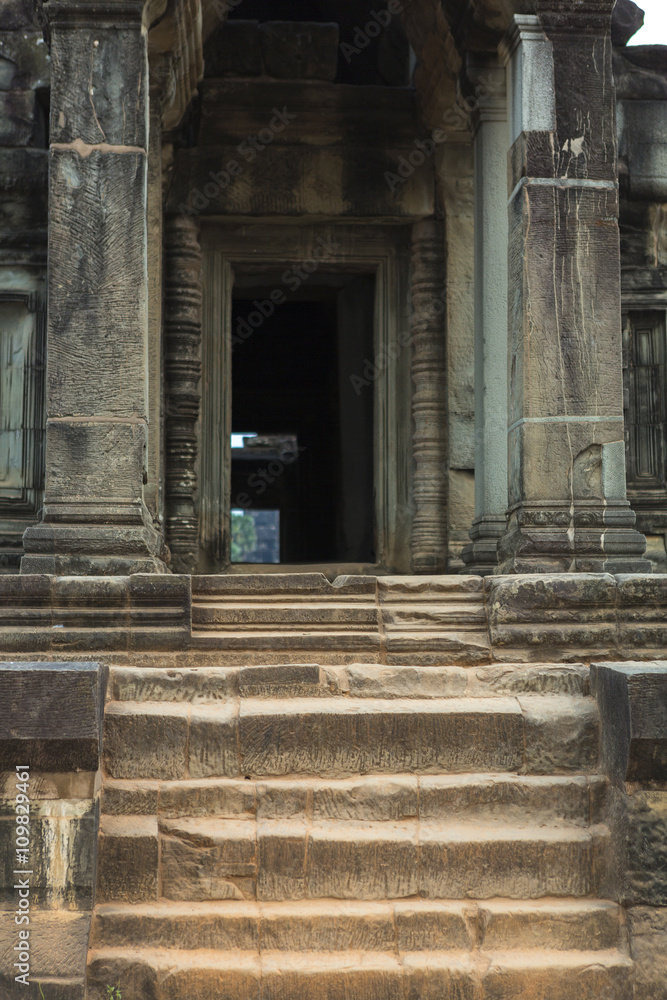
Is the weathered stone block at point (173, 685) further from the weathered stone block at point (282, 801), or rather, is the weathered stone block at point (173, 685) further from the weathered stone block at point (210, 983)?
the weathered stone block at point (210, 983)

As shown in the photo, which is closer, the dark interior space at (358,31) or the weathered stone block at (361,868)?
the weathered stone block at (361,868)

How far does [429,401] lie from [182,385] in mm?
1857

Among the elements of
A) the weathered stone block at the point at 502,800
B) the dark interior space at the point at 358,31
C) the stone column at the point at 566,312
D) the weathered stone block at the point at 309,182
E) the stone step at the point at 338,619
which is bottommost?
the weathered stone block at the point at 502,800

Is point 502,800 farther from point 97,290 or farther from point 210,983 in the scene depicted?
point 97,290

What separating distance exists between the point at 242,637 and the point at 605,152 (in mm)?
3143

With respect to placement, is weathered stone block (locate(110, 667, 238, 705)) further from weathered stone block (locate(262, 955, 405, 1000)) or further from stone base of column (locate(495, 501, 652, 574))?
stone base of column (locate(495, 501, 652, 574))

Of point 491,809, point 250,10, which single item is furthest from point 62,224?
point 250,10

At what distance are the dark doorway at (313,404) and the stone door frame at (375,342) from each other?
2.25ft

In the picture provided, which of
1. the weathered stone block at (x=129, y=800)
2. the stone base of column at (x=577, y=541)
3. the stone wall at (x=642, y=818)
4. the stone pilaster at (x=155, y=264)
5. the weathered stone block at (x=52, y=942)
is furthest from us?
the stone pilaster at (x=155, y=264)

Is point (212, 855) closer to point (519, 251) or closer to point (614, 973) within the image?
point (614, 973)

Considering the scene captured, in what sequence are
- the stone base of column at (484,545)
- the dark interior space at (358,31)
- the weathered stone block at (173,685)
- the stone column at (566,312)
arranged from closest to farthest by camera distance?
the weathered stone block at (173,685) < the stone column at (566,312) < the stone base of column at (484,545) < the dark interior space at (358,31)

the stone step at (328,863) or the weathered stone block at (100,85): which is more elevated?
the weathered stone block at (100,85)

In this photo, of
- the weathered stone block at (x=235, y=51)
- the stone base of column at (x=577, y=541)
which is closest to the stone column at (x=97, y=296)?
the stone base of column at (x=577, y=541)

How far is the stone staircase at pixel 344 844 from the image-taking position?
331 centimetres
